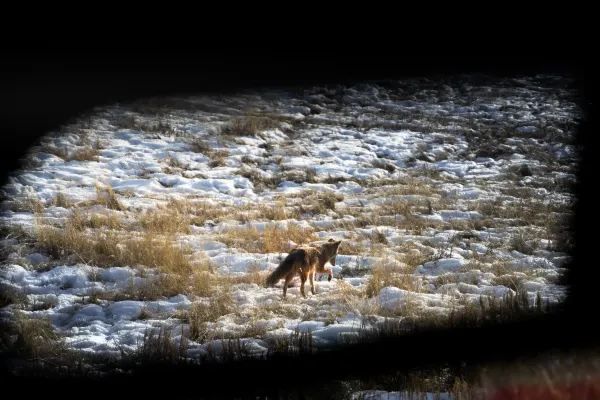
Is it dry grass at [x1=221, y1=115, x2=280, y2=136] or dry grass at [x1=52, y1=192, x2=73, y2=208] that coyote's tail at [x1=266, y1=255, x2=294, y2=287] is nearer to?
dry grass at [x1=52, y1=192, x2=73, y2=208]

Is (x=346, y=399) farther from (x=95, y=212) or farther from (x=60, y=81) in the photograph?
(x=95, y=212)

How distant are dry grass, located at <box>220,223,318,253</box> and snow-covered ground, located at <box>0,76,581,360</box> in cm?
2

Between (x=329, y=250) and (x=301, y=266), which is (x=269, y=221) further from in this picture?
(x=301, y=266)

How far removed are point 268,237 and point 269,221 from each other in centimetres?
80

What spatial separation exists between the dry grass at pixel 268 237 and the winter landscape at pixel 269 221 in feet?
0.09

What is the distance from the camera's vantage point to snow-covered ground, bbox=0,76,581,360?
4961 millimetres

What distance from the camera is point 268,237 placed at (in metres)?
6.82

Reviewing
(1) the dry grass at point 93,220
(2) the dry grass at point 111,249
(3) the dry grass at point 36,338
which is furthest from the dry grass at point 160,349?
(1) the dry grass at point 93,220

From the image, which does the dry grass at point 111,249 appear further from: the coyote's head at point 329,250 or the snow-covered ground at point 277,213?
the coyote's head at point 329,250

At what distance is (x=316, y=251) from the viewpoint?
559 cm

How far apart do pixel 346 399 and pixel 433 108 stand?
12112 mm

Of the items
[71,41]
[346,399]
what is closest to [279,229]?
[71,41]

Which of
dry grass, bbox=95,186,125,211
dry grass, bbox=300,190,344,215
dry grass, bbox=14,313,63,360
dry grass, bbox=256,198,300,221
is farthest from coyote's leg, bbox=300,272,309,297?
dry grass, bbox=95,186,125,211

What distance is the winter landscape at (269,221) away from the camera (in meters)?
4.72
